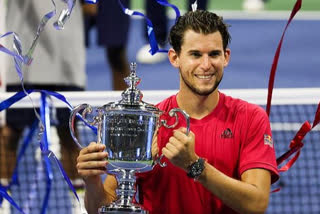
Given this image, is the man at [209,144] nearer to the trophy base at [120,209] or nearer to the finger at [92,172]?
the finger at [92,172]

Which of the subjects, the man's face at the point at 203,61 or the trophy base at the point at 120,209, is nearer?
the trophy base at the point at 120,209

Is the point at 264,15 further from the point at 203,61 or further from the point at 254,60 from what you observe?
the point at 203,61

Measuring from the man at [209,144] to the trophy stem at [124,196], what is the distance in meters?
A: 0.11

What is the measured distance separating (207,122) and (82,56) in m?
Answer: 2.64

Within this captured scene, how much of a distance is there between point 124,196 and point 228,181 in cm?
37

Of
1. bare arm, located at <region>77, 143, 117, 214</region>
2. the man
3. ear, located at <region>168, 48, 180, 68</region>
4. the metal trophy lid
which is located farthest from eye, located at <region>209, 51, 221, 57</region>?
bare arm, located at <region>77, 143, 117, 214</region>

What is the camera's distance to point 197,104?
146 inches

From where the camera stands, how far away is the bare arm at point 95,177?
3.35 meters

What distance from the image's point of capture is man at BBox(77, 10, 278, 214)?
350cm

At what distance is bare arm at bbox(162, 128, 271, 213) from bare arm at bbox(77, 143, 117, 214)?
9.7 inches

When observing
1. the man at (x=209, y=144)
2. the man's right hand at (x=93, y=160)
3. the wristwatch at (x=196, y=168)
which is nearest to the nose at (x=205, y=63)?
the man at (x=209, y=144)

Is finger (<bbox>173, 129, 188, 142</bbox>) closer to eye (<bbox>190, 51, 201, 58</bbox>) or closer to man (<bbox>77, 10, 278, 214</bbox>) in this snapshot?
man (<bbox>77, 10, 278, 214</bbox>)

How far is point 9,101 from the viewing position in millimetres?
3842

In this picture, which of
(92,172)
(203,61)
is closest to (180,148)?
(92,172)
